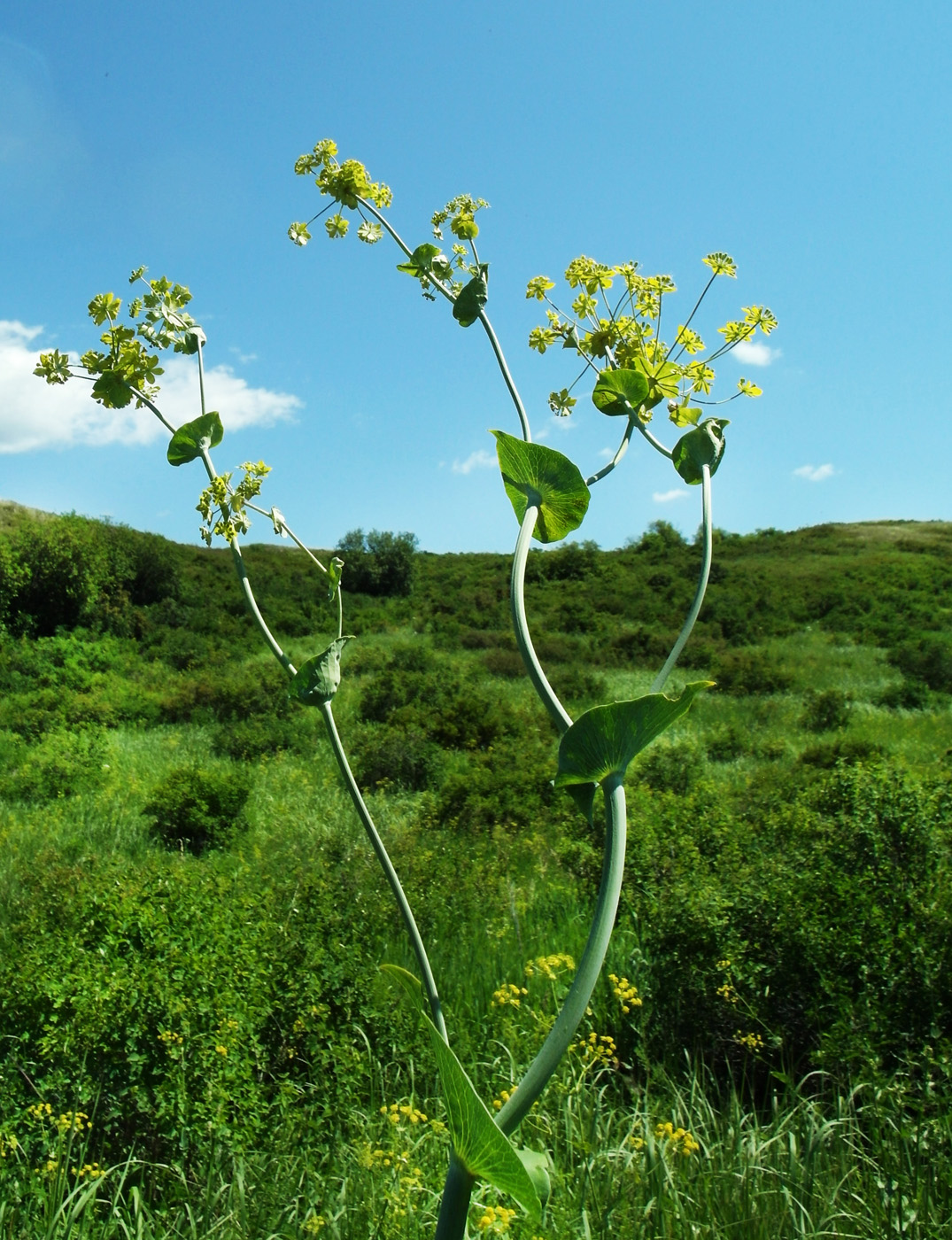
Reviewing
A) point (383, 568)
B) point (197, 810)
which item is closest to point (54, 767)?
point (197, 810)

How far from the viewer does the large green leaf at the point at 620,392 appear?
3.36 feet

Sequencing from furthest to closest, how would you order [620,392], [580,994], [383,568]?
[383,568], [620,392], [580,994]

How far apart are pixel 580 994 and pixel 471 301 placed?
30.3 inches

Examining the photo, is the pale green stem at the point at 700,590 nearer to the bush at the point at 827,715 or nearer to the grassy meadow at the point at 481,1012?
the grassy meadow at the point at 481,1012

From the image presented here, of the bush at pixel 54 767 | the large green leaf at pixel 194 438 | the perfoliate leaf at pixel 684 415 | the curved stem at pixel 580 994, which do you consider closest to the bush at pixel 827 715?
the bush at pixel 54 767

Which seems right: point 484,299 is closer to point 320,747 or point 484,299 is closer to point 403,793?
point 403,793

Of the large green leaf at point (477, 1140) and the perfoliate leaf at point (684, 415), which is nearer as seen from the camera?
the large green leaf at point (477, 1140)

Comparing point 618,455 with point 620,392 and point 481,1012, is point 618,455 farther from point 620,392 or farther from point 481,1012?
point 481,1012

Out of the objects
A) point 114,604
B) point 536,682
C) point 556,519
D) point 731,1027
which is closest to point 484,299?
point 556,519

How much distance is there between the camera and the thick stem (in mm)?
713

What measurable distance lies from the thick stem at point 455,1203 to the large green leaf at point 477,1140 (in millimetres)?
11

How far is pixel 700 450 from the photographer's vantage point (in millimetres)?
996

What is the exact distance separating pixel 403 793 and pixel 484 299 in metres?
8.66

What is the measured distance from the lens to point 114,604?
22984 mm
